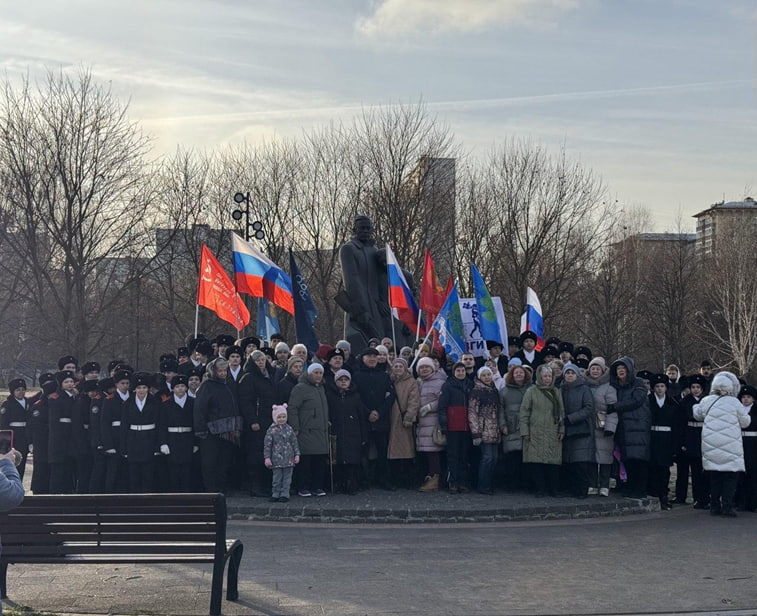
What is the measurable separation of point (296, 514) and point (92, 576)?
11.3 ft

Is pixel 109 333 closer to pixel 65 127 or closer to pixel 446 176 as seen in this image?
pixel 65 127

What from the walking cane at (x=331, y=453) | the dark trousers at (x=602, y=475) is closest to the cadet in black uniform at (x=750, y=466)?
the dark trousers at (x=602, y=475)

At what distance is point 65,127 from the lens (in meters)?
30.5

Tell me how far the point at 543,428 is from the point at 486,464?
37.2 inches

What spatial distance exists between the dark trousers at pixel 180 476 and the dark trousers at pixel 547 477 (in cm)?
471

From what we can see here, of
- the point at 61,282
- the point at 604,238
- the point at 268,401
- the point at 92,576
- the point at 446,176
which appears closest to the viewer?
the point at 92,576

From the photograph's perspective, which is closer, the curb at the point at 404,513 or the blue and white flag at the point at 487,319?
the curb at the point at 404,513

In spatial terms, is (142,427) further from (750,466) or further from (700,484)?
(750,466)

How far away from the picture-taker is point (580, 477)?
13086mm

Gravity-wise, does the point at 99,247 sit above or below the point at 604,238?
below

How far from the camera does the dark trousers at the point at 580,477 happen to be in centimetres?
1305

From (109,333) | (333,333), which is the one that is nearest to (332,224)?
(333,333)

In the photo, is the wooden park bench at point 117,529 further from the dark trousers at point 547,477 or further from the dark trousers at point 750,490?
the dark trousers at point 750,490

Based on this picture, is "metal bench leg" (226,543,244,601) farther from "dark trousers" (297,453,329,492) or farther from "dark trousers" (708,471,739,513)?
"dark trousers" (708,471,739,513)
